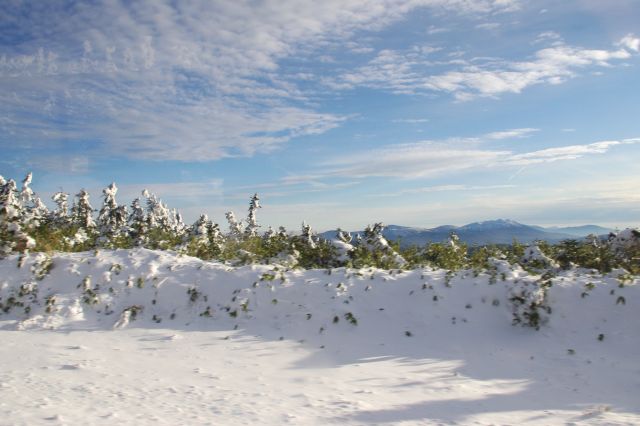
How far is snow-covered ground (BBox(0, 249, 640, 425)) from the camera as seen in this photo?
6.34 meters

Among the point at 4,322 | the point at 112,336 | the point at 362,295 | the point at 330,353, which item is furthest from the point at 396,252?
the point at 4,322

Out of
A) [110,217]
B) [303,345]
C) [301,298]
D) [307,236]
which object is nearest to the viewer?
[303,345]

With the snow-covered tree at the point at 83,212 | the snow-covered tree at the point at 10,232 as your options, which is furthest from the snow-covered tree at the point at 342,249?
the snow-covered tree at the point at 83,212

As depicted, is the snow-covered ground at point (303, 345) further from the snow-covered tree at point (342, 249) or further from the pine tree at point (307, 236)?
the pine tree at point (307, 236)

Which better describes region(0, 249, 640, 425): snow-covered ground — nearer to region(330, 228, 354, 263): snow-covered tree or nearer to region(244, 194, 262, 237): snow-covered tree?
region(330, 228, 354, 263): snow-covered tree

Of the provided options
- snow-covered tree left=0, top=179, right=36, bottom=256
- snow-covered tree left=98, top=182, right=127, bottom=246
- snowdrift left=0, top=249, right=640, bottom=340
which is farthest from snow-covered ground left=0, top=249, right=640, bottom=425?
snow-covered tree left=98, top=182, right=127, bottom=246

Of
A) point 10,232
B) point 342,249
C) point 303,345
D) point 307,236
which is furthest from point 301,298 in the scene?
point 10,232

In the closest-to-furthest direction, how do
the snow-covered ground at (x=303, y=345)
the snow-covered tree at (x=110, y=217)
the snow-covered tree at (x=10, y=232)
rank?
the snow-covered ground at (x=303, y=345)
the snow-covered tree at (x=10, y=232)
the snow-covered tree at (x=110, y=217)

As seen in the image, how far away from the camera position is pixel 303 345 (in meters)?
9.38

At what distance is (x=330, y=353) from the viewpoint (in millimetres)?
8984

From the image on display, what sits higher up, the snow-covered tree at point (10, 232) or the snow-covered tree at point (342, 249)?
the snow-covered tree at point (10, 232)

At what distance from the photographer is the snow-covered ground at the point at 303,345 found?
634 centimetres

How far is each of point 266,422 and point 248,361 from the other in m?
2.72

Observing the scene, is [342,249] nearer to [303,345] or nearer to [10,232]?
[303,345]
